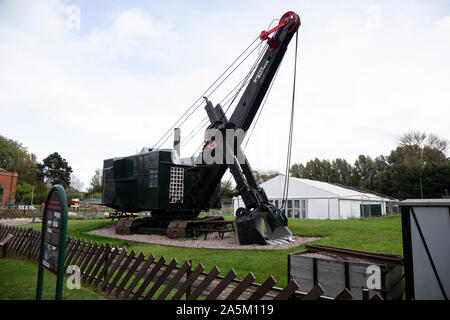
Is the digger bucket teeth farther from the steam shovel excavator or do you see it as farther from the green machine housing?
the green machine housing

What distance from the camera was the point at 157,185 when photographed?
13516 mm

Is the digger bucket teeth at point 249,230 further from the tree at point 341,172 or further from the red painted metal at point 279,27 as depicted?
the tree at point 341,172

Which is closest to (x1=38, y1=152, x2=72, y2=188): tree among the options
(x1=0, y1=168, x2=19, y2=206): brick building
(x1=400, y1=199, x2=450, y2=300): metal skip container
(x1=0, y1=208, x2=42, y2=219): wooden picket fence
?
(x1=0, y1=168, x2=19, y2=206): brick building

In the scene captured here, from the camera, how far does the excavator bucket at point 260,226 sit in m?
10.2

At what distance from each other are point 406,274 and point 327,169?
64895 mm

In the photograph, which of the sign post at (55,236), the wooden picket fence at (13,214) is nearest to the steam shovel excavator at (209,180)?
the sign post at (55,236)

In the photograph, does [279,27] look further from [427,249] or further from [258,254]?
[427,249]

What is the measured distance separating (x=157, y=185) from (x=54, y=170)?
62933 millimetres

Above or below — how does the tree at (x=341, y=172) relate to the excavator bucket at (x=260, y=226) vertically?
above

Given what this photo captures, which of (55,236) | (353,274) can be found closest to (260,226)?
(353,274)

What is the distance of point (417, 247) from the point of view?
3.89m

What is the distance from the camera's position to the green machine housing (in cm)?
1362

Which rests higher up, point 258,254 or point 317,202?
point 317,202
